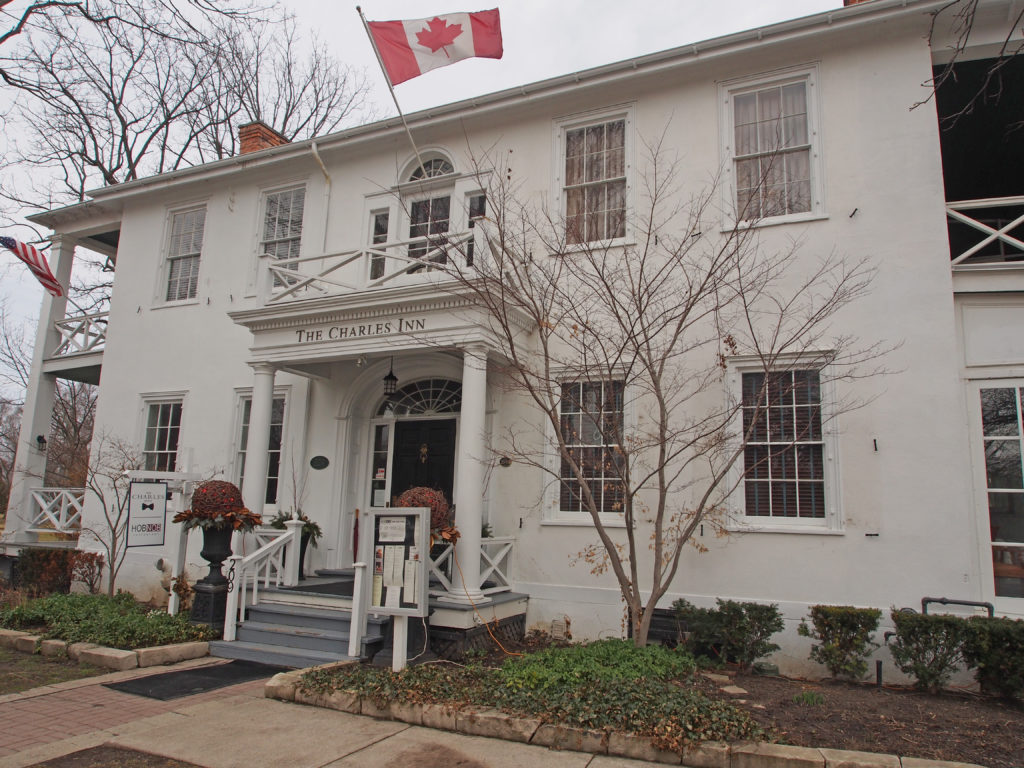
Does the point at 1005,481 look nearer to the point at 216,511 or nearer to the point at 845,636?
the point at 845,636

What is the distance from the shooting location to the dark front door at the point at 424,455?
35.8ft

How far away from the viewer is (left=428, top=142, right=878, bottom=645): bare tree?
8.58 m

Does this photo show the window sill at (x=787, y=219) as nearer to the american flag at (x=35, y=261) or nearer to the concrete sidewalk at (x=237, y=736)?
the concrete sidewalk at (x=237, y=736)

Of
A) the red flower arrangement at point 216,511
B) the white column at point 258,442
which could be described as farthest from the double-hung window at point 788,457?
the white column at point 258,442

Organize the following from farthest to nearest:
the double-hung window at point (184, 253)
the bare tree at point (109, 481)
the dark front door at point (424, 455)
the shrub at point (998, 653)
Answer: the double-hung window at point (184, 253)
the bare tree at point (109, 481)
the dark front door at point (424, 455)
the shrub at point (998, 653)

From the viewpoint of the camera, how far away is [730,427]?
29.5ft

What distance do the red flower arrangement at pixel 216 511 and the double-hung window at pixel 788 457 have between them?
6.49m

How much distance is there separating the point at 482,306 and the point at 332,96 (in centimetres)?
2121

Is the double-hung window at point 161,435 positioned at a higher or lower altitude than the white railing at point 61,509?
higher

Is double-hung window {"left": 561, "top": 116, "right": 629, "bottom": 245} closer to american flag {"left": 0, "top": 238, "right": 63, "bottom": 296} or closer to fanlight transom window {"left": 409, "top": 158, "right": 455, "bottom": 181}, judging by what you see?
fanlight transom window {"left": 409, "top": 158, "right": 455, "bottom": 181}

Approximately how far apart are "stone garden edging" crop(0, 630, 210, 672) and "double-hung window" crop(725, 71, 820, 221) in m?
8.73

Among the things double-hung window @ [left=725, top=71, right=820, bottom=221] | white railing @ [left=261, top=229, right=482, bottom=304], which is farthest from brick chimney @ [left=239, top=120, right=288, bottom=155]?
double-hung window @ [left=725, top=71, right=820, bottom=221]

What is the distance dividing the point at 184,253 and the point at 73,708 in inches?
371

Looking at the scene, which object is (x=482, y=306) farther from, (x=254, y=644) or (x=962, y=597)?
(x=962, y=597)
